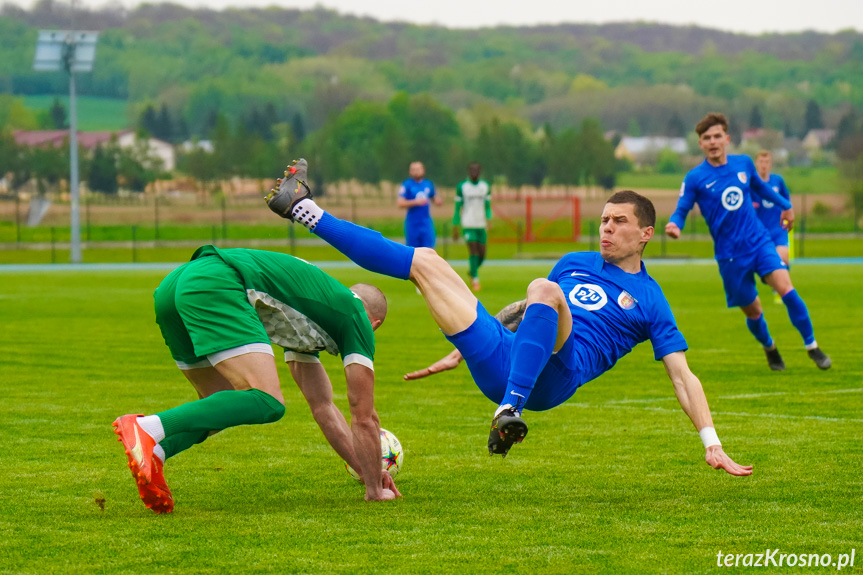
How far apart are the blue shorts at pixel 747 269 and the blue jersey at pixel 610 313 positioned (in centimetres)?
541

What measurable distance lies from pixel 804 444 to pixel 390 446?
281 cm

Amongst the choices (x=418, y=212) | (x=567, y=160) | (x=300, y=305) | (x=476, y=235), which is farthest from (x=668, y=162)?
(x=300, y=305)

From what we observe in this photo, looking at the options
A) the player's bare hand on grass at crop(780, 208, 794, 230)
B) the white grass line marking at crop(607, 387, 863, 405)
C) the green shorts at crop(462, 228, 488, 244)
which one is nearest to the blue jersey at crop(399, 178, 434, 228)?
the green shorts at crop(462, 228, 488, 244)

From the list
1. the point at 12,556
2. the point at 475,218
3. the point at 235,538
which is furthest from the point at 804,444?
the point at 475,218

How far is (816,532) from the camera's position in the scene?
518cm

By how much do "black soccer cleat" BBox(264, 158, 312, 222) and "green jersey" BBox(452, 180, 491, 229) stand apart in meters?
16.9

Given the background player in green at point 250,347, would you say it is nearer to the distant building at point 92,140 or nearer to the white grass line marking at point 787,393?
the white grass line marking at point 787,393

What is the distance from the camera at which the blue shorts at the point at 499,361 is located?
5.95 metres

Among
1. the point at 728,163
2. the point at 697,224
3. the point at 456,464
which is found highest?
the point at 728,163

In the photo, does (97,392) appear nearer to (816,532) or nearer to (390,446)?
(390,446)

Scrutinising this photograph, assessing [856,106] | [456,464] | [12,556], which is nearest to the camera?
[12,556]

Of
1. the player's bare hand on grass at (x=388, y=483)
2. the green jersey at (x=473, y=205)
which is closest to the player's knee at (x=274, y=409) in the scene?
the player's bare hand on grass at (x=388, y=483)

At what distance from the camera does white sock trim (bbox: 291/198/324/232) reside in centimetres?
614

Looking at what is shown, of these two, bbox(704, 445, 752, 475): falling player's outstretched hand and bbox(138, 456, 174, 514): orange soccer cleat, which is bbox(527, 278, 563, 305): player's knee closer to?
bbox(704, 445, 752, 475): falling player's outstretched hand
